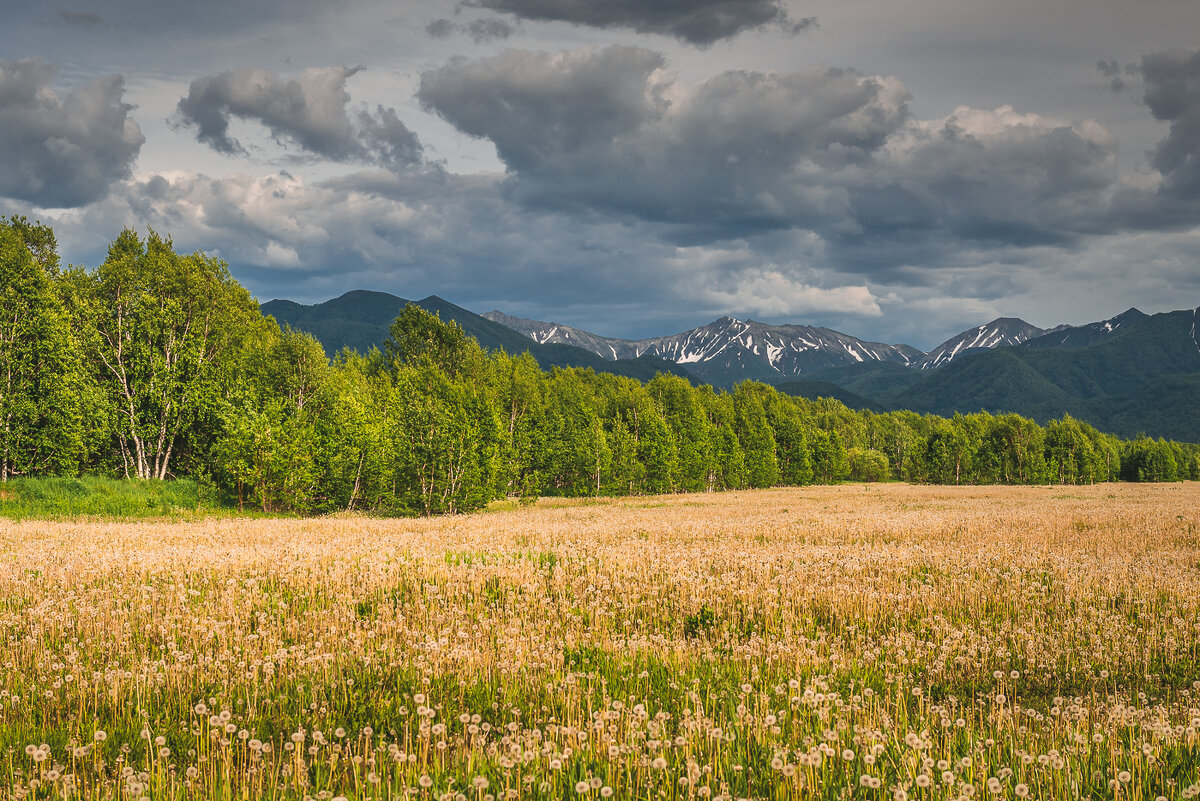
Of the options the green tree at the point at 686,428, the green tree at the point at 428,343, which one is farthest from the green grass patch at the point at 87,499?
the green tree at the point at 686,428

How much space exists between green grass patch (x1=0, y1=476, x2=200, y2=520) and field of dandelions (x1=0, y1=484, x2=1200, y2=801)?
70.8 feet

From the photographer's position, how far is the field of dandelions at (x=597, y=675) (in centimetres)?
451

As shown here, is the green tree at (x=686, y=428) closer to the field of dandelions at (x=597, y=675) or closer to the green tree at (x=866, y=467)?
the green tree at (x=866, y=467)

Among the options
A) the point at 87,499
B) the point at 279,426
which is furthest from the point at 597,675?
the point at 279,426

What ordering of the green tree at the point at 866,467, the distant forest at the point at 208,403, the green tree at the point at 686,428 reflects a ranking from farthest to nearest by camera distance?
the green tree at the point at 866,467
the green tree at the point at 686,428
the distant forest at the point at 208,403

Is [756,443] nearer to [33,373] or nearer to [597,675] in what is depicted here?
[33,373]

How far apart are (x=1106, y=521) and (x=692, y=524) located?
52.6ft

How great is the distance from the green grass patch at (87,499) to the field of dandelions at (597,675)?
21565 mm

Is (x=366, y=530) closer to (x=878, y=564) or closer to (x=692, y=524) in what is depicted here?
(x=692, y=524)

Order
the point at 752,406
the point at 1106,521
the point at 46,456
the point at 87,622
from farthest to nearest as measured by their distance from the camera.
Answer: the point at 752,406
the point at 46,456
the point at 1106,521
the point at 87,622

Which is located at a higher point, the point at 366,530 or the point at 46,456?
the point at 46,456

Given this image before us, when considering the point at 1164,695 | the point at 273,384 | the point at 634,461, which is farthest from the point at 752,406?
the point at 1164,695

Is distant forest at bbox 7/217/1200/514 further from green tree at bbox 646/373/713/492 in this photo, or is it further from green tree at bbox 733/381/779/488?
green tree at bbox 733/381/779/488

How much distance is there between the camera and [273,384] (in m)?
47.0
